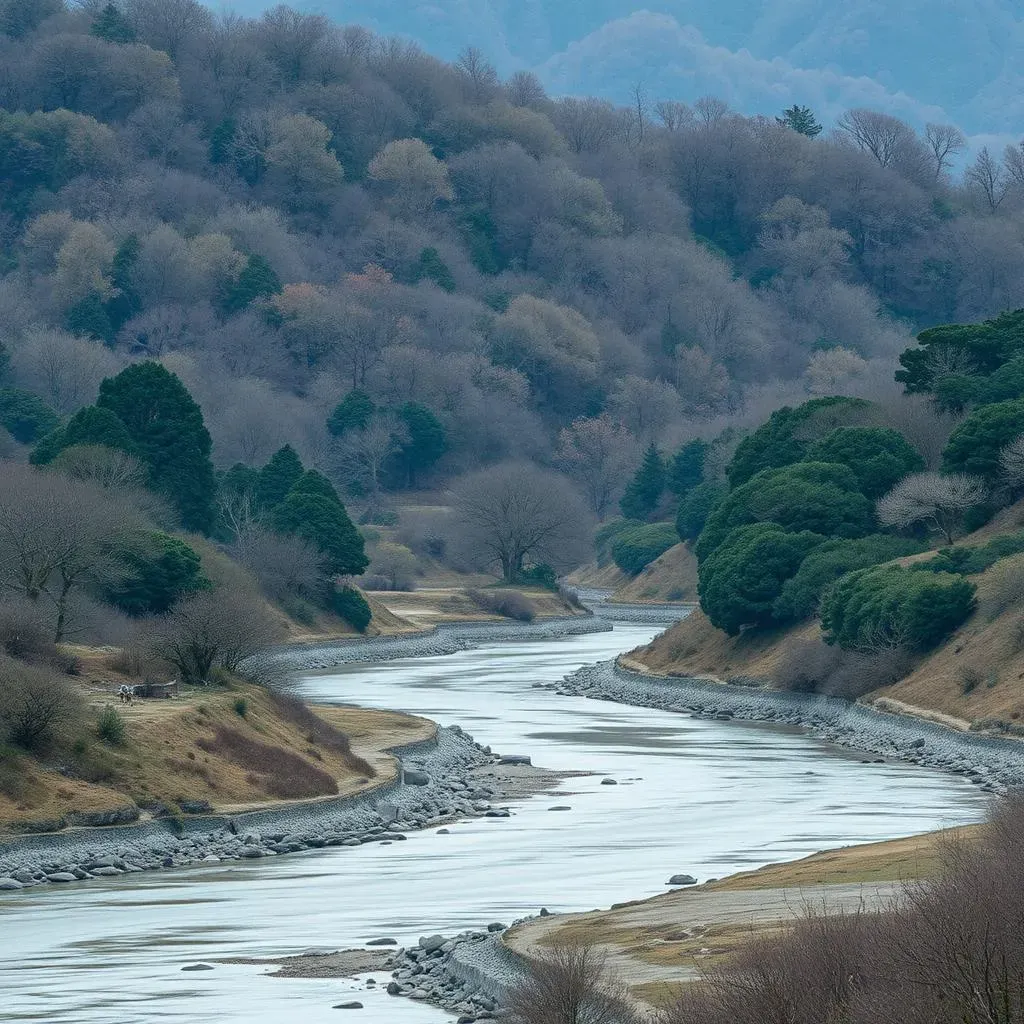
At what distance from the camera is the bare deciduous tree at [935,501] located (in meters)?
89.3

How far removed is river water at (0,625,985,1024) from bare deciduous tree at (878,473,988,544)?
1906 centimetres

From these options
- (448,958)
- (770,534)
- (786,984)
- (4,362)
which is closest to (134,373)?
(770,534)

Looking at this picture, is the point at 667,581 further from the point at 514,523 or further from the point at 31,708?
the point at 31,708

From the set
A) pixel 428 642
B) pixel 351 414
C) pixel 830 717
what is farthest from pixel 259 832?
pixel 351 414

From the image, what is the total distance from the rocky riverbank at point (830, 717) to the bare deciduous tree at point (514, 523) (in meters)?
44.7

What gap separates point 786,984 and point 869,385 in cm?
15522

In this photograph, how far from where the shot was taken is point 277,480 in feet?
409

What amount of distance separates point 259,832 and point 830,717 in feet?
112

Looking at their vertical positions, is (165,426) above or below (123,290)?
below

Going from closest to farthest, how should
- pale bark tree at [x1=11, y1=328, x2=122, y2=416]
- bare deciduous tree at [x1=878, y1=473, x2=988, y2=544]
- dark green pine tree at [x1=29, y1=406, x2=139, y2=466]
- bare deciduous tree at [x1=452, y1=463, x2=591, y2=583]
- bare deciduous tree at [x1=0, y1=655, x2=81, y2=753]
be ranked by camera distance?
bare deciduous tree at [x1=0, y1=655, x2=81, y2=753], bare deciduous tree at [x1=878, y1=473, x2=988, y2=544], dark green pine tree at [x1=29, y1=406, x2=139, y2=466], bare deciduous tree at [x1=452, y1=463, x2=591, y2=583], pale bark tree at [x1=11, y1=328, x2=122, y2=416]

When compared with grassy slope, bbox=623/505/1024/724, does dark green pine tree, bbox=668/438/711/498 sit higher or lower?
higher

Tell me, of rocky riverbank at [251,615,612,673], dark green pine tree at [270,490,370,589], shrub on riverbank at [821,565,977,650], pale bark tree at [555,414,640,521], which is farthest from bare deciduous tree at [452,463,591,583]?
shrub on riverbank at [821,565,977,650]

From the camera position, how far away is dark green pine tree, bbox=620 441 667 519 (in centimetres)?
16962

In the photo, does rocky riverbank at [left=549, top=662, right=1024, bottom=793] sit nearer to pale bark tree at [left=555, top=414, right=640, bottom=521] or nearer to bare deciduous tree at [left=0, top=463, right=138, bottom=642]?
bare deciduous tree at [left=0, top=463, right=138, bottom=642]
